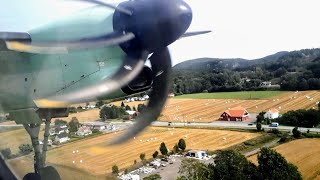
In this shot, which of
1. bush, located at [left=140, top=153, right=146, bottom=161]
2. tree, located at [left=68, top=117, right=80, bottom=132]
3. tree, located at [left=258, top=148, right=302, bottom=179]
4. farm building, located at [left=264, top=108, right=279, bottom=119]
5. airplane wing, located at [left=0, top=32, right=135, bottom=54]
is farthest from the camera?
farm building, located at [left=264, top=108, right=279, bottom=119]

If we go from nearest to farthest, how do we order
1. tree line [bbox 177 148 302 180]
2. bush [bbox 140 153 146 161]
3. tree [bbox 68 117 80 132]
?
tree [bbox 68 117 80 132], tree line [bbox 177 148 302 180], bush [bbox 140 153 146 161]

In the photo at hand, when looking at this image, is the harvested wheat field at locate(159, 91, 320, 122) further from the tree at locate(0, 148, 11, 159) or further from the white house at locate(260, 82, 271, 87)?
the tree at locate(0, 148, 11, 159)

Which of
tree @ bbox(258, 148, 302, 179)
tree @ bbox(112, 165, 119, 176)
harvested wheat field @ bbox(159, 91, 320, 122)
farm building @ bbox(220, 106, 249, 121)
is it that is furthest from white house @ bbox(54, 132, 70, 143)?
farm building @ bbox(220, 106, 249, 121)

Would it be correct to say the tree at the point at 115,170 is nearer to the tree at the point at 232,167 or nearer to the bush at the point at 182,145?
the tree at the point at 232,167

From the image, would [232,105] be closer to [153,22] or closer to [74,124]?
[74,124]

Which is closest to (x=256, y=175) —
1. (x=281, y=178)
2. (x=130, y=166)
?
(x=281, y=178)
